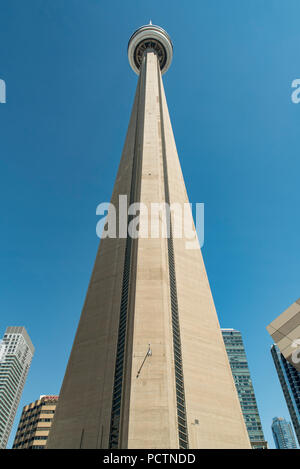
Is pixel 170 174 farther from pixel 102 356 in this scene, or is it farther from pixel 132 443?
pixel 132 443

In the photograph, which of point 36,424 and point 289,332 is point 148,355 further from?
point 36,424

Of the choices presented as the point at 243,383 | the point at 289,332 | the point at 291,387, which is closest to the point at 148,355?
the point at 289,332

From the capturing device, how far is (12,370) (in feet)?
507

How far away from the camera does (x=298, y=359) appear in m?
11.7

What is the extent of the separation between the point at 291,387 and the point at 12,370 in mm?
127137

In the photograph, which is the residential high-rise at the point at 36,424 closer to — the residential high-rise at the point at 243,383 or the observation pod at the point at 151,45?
the residential high-rise at the point at 243,383

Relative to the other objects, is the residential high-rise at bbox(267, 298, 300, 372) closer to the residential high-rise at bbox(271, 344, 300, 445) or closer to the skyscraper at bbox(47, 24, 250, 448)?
the skyscraper at bbox(47, 24, 250, 448)

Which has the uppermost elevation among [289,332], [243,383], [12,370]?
[12,370]

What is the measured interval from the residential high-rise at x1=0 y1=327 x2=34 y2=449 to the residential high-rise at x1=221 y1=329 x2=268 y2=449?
10189cm

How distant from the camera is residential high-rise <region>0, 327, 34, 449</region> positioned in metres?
142

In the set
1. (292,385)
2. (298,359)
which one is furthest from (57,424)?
(292,385)

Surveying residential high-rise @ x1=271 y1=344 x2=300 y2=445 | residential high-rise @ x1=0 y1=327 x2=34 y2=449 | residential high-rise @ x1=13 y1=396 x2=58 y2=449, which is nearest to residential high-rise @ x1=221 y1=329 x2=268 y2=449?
residential high-rise @ x1=271 y1=344 x2=300 y2=445

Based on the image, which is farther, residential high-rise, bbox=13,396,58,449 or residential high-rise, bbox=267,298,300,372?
residential high-rise, bbox=13,396,58,449
